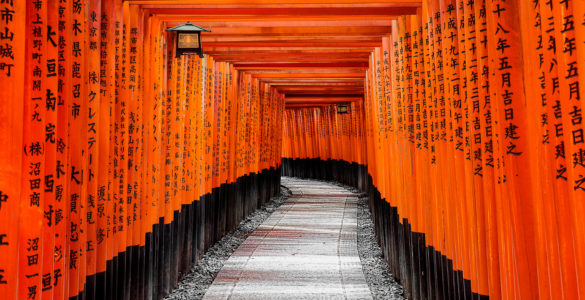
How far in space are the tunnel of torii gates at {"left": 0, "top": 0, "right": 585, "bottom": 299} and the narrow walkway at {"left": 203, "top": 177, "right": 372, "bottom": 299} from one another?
23.7 inches

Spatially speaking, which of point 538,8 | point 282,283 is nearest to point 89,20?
point 538,8

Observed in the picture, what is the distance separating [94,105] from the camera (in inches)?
130

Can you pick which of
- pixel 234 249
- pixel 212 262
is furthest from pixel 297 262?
pixel 234 249

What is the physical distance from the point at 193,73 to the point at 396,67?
275 cm

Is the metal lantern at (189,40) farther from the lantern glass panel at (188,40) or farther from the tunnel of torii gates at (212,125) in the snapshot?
the tunnel of torii gates at (212,125)

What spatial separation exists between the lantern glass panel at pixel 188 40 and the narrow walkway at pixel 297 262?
2.74 m

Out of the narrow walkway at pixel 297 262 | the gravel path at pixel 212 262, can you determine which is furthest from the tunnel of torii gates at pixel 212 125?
the narrow walkway at pixel 297 262

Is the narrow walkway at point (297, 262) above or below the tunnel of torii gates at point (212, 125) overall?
below

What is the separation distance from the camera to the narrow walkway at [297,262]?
5.32 metres

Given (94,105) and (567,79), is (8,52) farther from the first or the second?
(567,79)

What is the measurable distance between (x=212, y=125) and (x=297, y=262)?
2.58m

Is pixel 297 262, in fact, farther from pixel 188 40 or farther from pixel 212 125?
pixel 188 40

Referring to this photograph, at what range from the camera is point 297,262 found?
21.5ft

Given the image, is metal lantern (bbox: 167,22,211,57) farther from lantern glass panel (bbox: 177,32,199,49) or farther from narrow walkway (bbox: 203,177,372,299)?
narrow walkway (bbox: 203,177,372,299)
